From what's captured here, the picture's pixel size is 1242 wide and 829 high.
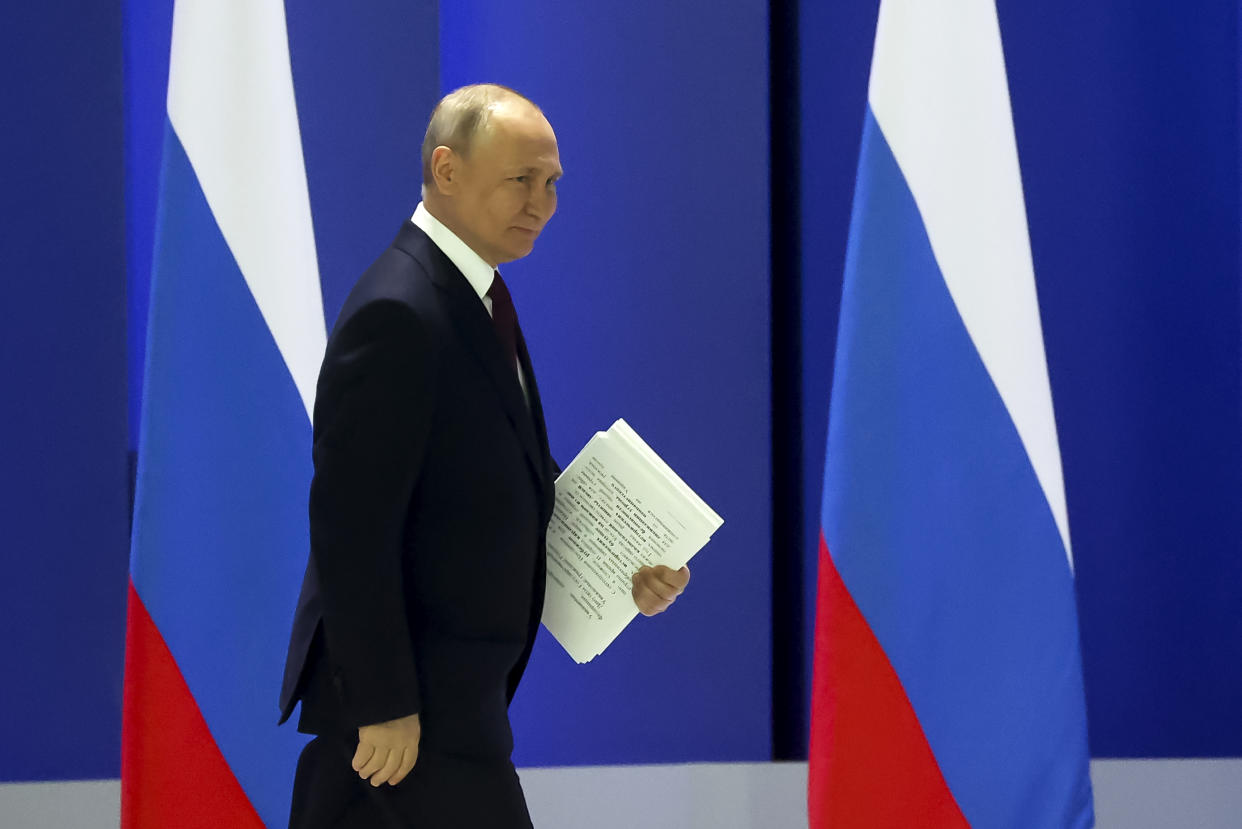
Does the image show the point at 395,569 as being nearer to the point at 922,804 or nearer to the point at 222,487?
the point at 222,487

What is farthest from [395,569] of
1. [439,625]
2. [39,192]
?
[39,192]

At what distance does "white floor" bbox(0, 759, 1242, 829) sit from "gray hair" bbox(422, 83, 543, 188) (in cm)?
131

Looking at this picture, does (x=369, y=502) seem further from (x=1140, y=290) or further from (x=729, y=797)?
(x=1140, y=290)

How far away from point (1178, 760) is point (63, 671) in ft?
6.38

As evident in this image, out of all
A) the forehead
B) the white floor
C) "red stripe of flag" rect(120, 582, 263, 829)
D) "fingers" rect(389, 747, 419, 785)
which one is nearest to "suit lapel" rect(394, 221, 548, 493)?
the forehead

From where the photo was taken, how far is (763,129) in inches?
89.8

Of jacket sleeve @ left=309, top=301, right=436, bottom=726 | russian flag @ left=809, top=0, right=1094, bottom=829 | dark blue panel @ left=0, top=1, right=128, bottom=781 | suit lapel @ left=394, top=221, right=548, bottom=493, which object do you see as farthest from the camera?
dark blue panel @ left=0, top=1, right=128, bottom=781

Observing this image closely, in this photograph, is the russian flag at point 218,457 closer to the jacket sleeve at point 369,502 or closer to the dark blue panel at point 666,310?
the dark blue panel at point 666,310

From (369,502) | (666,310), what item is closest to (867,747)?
(666,310)

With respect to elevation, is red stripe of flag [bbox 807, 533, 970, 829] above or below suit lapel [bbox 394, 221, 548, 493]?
below

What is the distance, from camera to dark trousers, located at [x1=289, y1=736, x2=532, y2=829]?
3.84 ft

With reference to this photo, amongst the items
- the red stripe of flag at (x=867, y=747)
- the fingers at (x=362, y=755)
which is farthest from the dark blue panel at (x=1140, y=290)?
the fingers at (x=362, y=755)

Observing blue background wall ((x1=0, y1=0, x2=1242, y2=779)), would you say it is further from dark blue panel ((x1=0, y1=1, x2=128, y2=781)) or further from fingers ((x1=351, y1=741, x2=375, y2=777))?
fingers ((x1=351, y1=741, x2=375, y2=777))

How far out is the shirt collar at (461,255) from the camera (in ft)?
4.11
